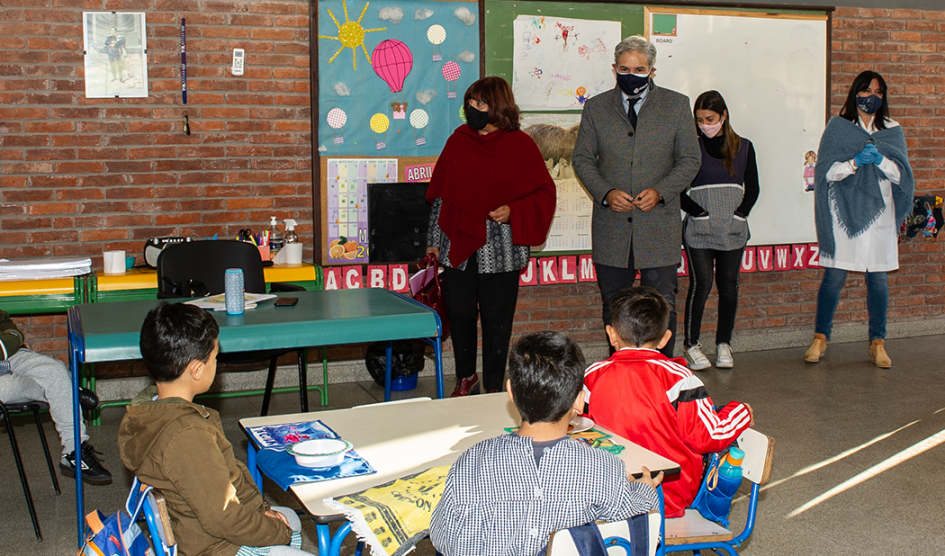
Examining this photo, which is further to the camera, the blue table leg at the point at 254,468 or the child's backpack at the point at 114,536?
the blue table leg at the point at 254,468

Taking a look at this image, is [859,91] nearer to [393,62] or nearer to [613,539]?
[393,62]

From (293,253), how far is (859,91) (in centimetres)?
342

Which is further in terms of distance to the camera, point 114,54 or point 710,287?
point 710,287

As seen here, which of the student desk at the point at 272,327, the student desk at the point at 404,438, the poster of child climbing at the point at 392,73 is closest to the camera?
the student desk at the point at 404,438

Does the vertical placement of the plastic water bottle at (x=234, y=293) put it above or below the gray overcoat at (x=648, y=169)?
below

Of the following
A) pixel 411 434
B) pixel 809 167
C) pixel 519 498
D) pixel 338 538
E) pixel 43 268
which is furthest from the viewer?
pixel 809 167

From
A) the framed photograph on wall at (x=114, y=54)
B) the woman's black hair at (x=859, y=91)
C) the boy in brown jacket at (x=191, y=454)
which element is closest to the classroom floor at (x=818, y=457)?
the boy in brown jacket at (x=191, y=454)

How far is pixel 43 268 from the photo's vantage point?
366cm


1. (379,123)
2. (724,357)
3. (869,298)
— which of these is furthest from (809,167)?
(379,123)

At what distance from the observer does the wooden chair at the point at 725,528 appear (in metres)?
1.89

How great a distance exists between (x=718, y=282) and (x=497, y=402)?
3.28 metres

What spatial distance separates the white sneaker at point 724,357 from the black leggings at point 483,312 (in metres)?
1.78

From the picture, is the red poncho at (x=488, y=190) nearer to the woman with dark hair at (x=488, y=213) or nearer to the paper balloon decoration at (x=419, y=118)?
the woman with dark hair at (x=488, y=213)

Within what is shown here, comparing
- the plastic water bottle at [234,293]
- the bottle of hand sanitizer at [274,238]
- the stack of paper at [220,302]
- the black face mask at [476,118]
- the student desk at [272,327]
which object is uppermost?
the black face mask at [476,118]
